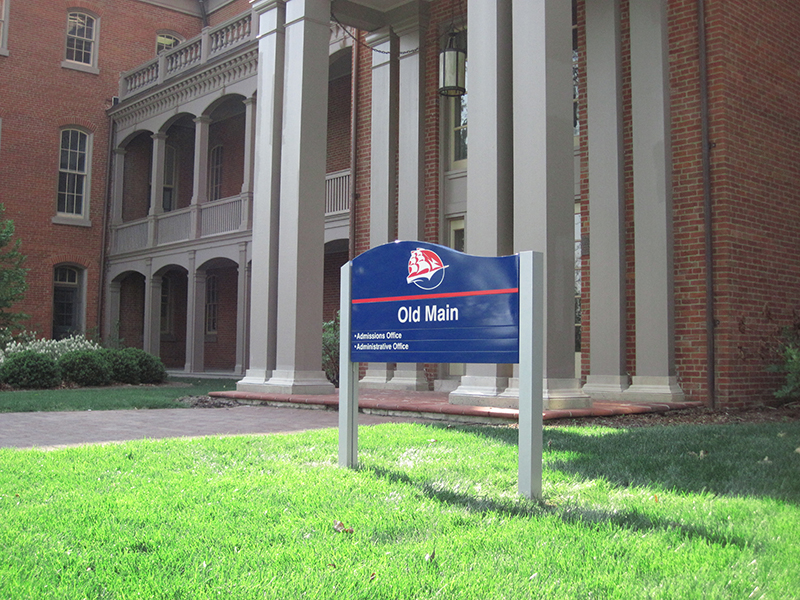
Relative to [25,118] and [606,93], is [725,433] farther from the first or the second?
[25,118]

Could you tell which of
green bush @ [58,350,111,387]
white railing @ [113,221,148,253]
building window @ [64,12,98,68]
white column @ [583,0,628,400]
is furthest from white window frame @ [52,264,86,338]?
white column @ [583,0,628,400]

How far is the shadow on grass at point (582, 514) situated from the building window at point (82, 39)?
80.3 ft

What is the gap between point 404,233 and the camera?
1206 centimetres

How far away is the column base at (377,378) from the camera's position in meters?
12.0

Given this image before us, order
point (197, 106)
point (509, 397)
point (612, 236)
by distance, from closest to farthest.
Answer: point (509, 397)
point (612, 236)
point (197, 106)

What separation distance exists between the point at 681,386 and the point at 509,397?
8.87ft

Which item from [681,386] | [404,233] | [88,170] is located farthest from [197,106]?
[681,386]

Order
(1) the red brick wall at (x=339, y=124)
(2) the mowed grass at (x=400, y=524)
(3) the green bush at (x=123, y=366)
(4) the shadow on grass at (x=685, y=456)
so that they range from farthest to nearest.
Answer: (1) the red brick wall at (x=339, y=124) < (3) the green bush at (x=123, y=366) < (4) the shadow on grass at (x=685, y=456) < (2) the mowed grass at (x=400, y=524)

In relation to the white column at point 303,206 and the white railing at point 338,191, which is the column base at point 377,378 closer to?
the white column at point 303,206

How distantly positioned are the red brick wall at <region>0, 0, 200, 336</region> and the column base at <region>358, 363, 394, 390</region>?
15.1m

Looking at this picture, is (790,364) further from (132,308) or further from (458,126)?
(132,308)

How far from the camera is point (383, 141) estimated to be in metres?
12.5

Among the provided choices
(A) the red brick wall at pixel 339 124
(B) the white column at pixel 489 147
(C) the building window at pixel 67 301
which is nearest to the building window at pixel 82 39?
(C) the building window at pixel 67 301

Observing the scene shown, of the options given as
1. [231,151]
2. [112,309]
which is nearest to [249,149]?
[231,151]
